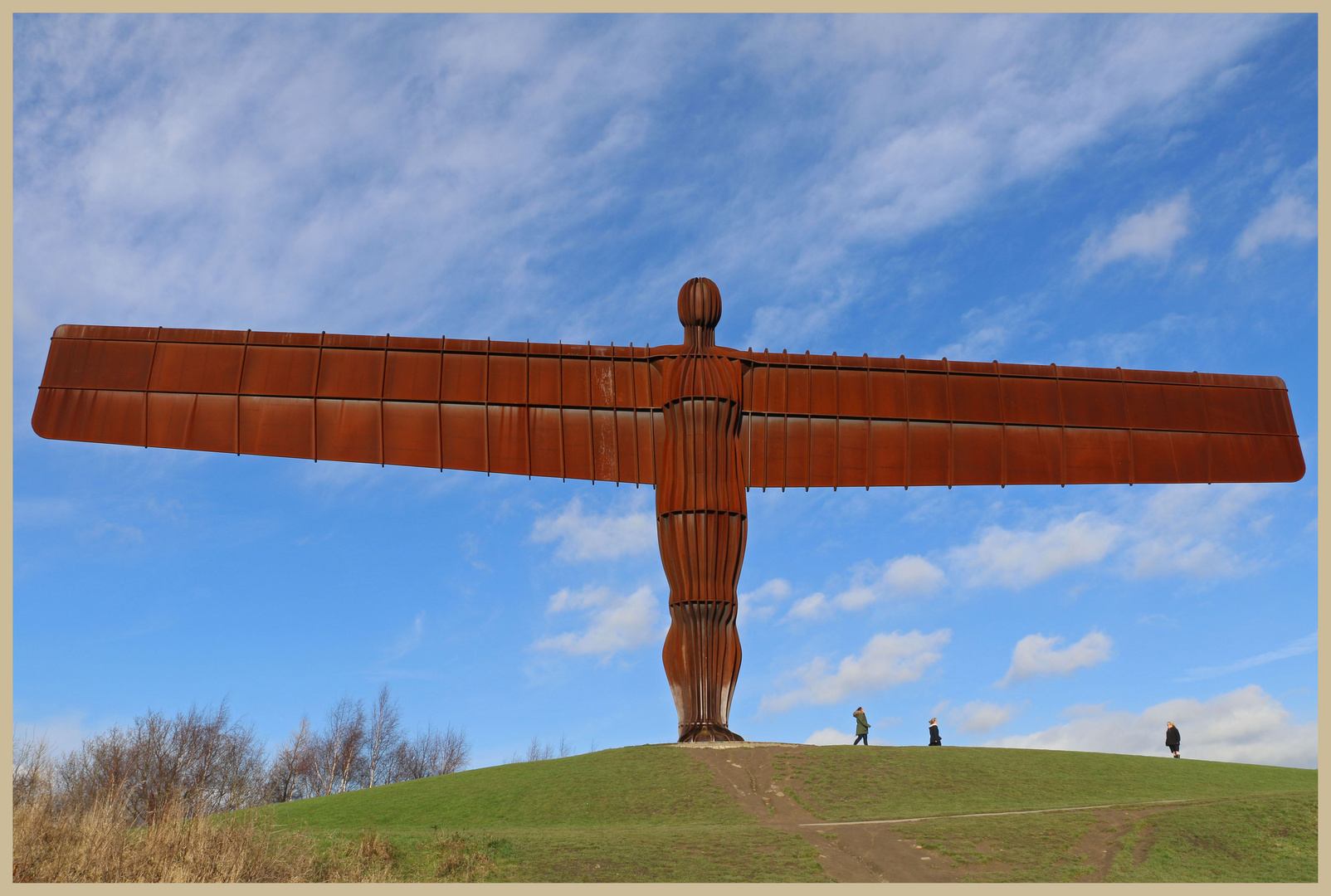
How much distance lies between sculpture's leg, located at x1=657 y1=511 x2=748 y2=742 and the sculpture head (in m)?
3.56

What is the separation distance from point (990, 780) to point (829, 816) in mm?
3899

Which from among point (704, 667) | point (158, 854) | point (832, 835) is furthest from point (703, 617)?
point (158, 854)

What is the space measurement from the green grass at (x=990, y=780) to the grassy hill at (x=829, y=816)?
0.05 m

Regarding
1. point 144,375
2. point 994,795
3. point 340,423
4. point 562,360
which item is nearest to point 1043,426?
point 994,795

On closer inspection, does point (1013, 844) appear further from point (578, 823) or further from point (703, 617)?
point (703, 617)

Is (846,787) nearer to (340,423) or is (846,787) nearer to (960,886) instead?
(960,886)

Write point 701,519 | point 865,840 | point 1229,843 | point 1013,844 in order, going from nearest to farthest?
point 1013,844
point 865,840
point 1229,843
point 701,519

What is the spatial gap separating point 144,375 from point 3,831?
11.3 metres

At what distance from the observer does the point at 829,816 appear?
14.3m

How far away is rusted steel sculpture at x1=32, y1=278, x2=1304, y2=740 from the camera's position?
63.3 ft

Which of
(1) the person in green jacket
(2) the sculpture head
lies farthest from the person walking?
(2) the sculpture head

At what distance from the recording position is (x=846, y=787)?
52.0ft

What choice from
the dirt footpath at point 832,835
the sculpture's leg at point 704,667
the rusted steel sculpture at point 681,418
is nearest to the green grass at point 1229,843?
the dirt footpath at point 832,835

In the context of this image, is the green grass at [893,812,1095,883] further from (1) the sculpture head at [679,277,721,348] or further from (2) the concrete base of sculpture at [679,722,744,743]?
(1) the sculpture head at [679,277,721,348]
